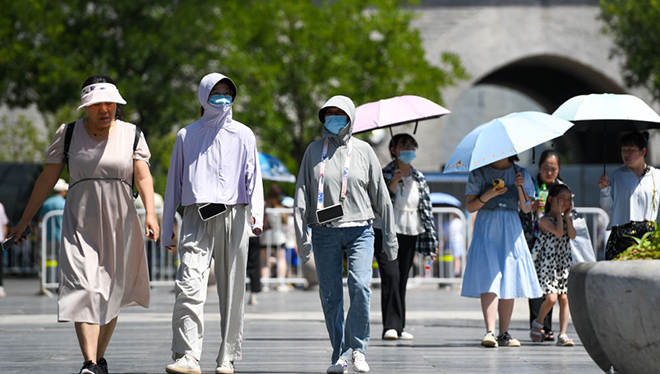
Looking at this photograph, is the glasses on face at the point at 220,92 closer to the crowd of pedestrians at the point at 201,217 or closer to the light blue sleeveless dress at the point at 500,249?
the crowd of pedestrians at the point at 201,217

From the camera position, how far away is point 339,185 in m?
7.65

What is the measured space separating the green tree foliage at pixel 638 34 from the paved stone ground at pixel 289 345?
46.2 ft

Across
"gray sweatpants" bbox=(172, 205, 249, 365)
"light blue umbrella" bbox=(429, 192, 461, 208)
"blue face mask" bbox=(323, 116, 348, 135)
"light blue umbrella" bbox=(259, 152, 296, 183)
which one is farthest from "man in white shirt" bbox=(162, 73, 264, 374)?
"light blue umbrella" bbox=(429, 192, 461, 208)

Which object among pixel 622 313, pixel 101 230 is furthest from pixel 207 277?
pixel 622 313

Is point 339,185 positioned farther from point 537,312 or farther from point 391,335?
point 537,312

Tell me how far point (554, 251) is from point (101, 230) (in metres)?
4.50

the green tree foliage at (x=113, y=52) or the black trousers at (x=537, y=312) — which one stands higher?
the green tree foliage at (x=113, y=52)

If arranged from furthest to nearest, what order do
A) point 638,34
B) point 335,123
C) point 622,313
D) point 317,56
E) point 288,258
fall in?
Result: point 638,34 < point 317,56 < point 288,258 < point 335,123 < point 622,313

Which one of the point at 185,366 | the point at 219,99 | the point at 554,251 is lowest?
the point at 185,366

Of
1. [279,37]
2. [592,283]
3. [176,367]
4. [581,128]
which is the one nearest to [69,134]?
[176,367]

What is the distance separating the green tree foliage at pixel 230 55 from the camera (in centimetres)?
2502

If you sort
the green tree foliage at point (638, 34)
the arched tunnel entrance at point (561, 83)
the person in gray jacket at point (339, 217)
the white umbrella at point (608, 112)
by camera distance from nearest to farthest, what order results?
the person in gray jacket at point (339, 217)
the white umbrella at point (608, 112)
the green tree foliage at point (638, 34)
the arched tunnel entrance at point (561, 83)

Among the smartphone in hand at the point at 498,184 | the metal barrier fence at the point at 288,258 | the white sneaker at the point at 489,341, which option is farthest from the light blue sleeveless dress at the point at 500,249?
the metal barrier fence at the point at 288,258

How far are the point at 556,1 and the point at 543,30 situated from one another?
0.83m
